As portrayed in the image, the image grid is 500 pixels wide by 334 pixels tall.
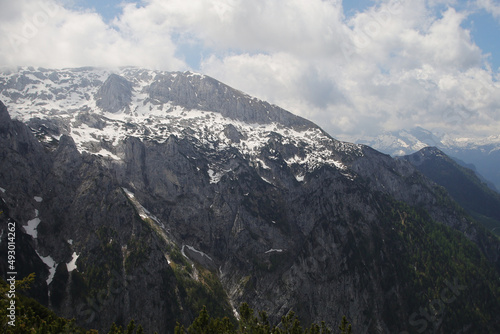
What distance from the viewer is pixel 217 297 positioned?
650ft

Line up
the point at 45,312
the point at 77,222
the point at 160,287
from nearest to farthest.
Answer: the point at 45,312, the point at 160,287, the point at 77,222

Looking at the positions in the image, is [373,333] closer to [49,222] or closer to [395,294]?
[395,294]

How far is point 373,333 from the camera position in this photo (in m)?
186

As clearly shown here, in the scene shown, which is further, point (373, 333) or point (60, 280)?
point (373, 333)

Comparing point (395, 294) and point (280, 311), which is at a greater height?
point (395, 294)

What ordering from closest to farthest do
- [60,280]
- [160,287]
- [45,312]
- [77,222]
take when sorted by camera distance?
[45,312] → [60,280] → [160,287] → [77,222]

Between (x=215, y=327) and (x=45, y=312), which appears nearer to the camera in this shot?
(x=215, y=327)

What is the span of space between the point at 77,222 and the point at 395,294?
7916 inches

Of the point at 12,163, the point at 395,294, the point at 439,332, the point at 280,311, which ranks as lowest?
the point at 280,311

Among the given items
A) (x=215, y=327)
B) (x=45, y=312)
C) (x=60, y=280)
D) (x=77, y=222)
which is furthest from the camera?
(x=77, y=222)

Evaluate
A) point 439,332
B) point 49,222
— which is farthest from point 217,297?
point 439,332

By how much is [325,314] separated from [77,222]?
532ft

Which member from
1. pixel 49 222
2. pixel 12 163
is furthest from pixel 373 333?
pixel 12 163

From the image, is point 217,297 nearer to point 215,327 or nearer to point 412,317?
point 412,317
